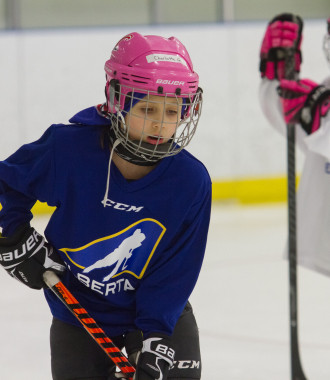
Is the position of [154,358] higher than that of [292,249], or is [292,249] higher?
[154,358]

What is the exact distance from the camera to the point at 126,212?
70.8 inches

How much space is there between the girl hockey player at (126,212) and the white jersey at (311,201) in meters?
1.01

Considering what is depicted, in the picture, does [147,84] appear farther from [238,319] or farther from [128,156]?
[238,319]

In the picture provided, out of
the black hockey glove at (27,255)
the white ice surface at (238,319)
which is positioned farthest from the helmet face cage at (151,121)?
the white ice surface at (238,319)

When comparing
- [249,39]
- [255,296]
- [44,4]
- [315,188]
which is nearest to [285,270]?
[255,296]

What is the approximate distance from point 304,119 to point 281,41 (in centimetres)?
25

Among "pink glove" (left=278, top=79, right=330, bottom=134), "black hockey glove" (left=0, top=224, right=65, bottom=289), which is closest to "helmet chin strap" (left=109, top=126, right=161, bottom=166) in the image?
"black hockey glove" (left=0, top=224, right=65, bottom=289)

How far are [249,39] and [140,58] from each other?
12.8ft

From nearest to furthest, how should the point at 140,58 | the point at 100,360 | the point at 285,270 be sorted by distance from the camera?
1. the point at 140,58
2. the point at 100,360
3. the point at 285,270

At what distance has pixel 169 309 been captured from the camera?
1.84 metres

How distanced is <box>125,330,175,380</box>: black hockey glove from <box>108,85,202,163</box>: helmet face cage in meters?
0.37

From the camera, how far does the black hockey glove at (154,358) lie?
5.82 feet

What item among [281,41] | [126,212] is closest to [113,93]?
[126,212]

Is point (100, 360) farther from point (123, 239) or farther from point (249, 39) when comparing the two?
point (249, 39)
